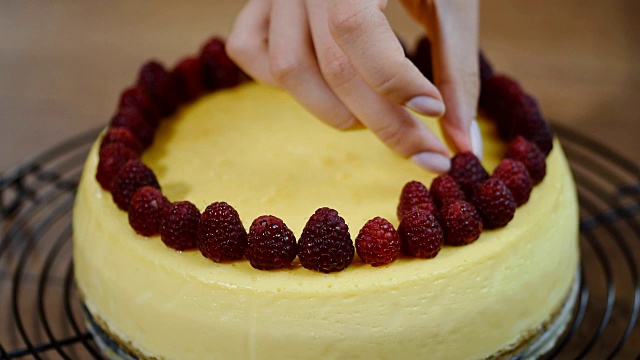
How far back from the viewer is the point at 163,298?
1.71 metres

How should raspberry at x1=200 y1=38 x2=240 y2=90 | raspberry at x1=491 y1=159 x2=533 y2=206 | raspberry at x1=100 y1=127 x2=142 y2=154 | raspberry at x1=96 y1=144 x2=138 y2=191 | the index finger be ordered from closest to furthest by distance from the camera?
1. the index finger
2. raspberry at x1=491 y1=159 x2=533 y2=206
3. raspberry at x1=96 y1=144 x2=138 y2=191
4. raspberry at x1=100 y1=127 x2=142 y2=154
5. raspberry at x1=200 y1=38 x2=240 y2=90

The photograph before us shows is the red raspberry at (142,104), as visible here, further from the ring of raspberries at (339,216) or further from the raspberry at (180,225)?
the raspberry at (180,225)

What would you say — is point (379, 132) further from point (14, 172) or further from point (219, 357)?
point (14, 172)

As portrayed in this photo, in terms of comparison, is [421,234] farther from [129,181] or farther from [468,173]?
[129,181]

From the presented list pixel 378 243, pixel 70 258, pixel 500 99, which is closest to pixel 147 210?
pixel 378 243

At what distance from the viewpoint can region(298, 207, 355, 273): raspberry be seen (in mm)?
1591

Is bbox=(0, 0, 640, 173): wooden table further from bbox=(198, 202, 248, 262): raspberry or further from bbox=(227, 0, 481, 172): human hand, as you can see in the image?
bbox=(198, 202, 248, 262): raspberry

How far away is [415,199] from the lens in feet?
5.69

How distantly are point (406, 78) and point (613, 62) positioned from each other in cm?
209

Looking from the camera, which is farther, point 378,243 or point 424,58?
point 424,58

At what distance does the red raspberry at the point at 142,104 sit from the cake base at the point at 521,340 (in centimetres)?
51

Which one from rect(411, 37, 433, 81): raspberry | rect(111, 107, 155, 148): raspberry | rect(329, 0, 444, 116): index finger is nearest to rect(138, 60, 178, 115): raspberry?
rect(111, 107, 155, 148): raspberry

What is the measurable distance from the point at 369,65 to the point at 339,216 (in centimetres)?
30

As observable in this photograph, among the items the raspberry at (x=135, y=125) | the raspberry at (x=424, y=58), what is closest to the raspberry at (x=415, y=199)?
the raspberry at (x=424, y=58)
